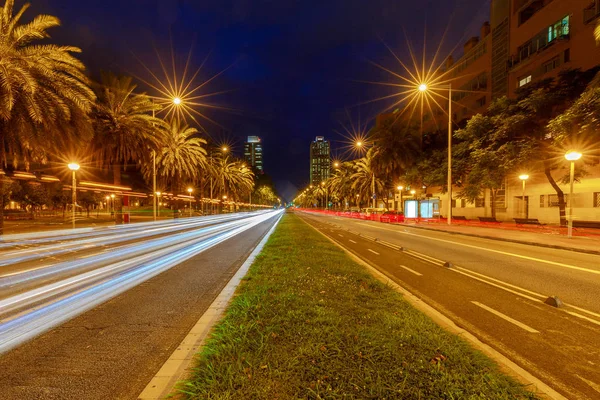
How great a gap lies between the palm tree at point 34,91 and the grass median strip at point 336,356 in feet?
57.6

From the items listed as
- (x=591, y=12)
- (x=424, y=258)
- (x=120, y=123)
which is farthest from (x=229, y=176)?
(x=424, y=258)

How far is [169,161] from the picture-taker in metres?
40.1

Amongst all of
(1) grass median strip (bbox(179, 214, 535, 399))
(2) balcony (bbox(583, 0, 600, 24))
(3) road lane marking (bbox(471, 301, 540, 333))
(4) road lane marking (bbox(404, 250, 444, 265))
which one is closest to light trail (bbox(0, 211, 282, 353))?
(1) grass median strip (bbox(179, 214, 535, 399))

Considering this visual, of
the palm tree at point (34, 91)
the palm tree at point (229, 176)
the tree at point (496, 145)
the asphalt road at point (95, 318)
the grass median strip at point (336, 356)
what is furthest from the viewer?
the palm tree at point (229, 176)

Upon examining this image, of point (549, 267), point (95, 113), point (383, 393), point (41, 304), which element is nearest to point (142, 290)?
point (41, 304)

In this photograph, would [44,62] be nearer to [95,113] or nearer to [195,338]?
[95,113]

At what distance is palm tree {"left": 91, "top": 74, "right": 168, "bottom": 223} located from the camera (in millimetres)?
26000

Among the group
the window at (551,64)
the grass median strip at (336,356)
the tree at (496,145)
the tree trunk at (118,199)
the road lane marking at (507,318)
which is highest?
the window at (551,64)

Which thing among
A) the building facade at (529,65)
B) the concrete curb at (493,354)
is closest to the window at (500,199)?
the building facade at (529,65)

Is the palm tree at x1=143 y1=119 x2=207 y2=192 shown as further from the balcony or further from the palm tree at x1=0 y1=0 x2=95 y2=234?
the balcony

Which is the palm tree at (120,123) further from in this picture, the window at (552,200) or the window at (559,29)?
the window at (559,29)

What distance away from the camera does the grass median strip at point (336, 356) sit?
2793mm

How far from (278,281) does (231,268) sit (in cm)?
333

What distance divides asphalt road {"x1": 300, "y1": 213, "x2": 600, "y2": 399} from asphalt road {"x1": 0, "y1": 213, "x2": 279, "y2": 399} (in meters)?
4.53
